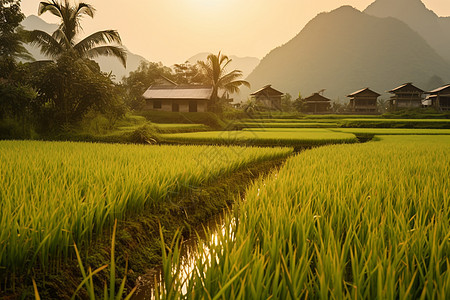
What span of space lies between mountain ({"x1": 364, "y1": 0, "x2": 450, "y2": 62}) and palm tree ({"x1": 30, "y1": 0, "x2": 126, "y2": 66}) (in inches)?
6807

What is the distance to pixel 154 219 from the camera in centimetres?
253

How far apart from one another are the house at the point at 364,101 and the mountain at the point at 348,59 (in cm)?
6921

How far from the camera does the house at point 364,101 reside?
34.2m

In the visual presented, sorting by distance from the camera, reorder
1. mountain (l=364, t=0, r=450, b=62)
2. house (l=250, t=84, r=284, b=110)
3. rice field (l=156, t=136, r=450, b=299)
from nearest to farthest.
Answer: rice field (l=156, t=136, r=450, b=299)
house (l=250, t=84, r=284, b=110)
mountain (l=364, t=0, r=450, b=62)

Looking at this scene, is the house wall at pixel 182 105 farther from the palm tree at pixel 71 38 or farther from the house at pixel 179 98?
the palm tree at pixel 71 38

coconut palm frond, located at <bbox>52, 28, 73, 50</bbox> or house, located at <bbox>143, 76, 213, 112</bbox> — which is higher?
coconut palm frond, located at <bbox>52, 28, 73, 50</bbox>

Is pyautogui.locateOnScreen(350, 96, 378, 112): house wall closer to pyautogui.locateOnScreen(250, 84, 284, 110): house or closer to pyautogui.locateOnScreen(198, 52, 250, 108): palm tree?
pyautogui.locateOnScreen(250, 84, 284, 110): house

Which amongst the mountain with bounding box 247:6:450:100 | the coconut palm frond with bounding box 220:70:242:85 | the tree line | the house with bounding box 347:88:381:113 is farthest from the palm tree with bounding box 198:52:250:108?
the mountain with bounding box 247:6:450:100

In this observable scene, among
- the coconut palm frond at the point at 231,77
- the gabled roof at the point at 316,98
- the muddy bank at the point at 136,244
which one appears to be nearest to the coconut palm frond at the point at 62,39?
the coconut palm frond at the point at 231,77

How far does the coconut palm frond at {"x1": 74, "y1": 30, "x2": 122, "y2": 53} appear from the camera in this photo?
13.7 metres

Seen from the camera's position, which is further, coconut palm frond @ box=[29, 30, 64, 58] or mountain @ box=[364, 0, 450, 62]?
mountain @ box=[364, 0, 450, 62]

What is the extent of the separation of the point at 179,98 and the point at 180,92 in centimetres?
122

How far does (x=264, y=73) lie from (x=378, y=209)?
14072 centimetres

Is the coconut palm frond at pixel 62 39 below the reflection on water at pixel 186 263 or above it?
above
